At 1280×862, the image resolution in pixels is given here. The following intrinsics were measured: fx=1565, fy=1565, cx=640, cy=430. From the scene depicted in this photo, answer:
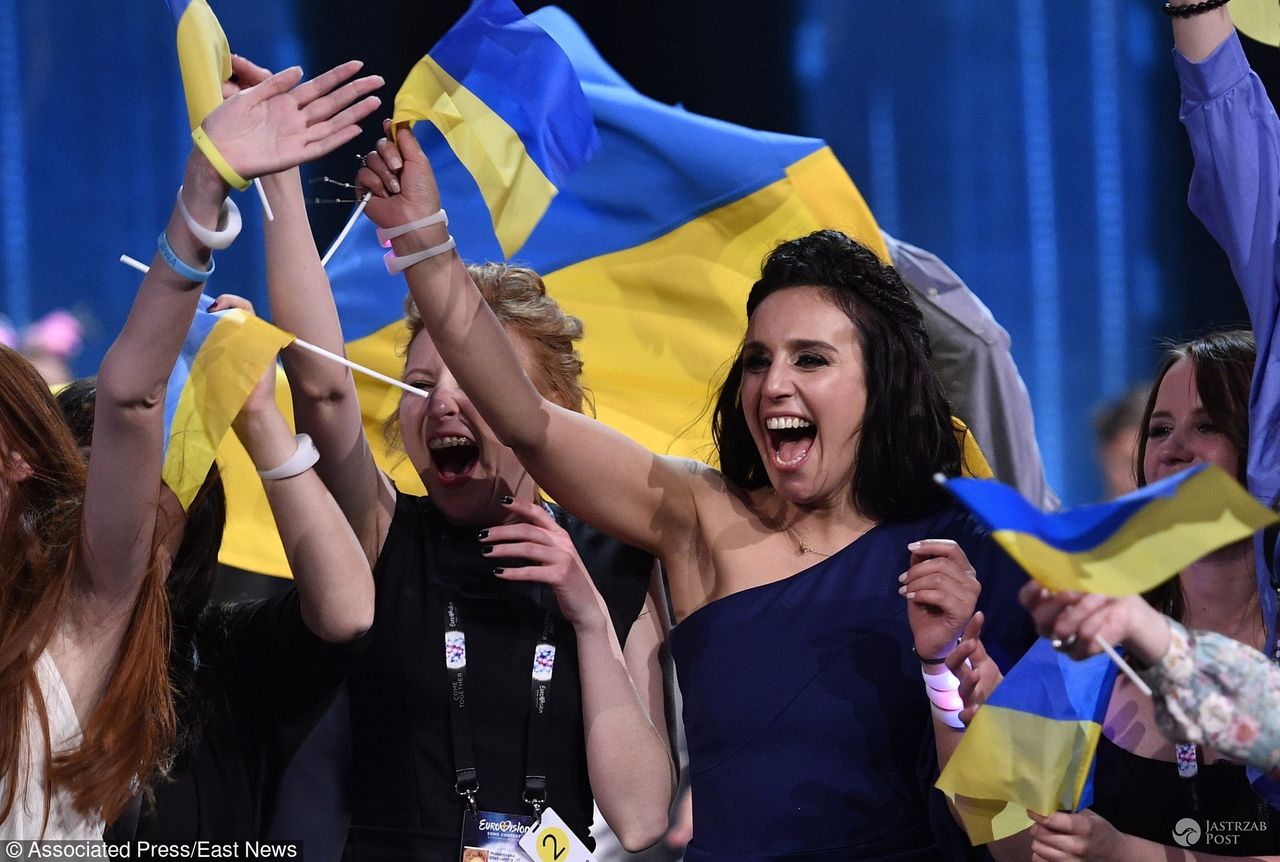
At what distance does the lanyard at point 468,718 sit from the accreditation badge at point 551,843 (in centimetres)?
3

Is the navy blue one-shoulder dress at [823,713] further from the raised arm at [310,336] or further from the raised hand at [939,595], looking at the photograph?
the raised arm at [310,336]

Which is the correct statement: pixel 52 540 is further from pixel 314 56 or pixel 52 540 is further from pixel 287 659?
pixel 314 56

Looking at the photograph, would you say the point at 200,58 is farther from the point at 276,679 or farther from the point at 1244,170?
the point at 1244,170

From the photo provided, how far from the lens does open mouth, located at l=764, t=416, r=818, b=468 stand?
7.00 ft

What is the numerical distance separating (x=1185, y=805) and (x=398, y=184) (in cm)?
132

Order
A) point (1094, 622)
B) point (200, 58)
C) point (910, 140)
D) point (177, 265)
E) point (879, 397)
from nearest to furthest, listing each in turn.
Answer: point (1094, 622), point (177, 265), point (200, 58), point (879, 397), point (910, 140)

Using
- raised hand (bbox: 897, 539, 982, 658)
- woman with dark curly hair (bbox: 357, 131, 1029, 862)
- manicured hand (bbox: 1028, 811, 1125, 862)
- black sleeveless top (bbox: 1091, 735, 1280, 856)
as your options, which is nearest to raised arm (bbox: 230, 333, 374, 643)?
woman with dark curly hair (bbox: 357, 131, 1029, 862)

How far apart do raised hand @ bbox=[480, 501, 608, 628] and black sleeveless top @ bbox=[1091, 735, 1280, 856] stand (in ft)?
2.39

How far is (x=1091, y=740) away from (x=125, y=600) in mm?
1158

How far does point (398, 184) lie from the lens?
202cm

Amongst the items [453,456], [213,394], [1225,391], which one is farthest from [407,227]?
[1225,391]

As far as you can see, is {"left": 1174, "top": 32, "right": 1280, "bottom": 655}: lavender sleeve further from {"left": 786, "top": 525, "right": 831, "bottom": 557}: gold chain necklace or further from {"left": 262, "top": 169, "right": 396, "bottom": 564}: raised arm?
{"left": 262, "top": 169, "right": 396, "bottom": 564}: raised arm

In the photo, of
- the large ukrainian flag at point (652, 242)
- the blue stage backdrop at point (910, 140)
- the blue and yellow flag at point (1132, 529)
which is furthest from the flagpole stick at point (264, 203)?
the blue stage backdrop at point (910, 140)

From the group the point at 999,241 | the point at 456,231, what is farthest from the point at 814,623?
the point at 999,241
